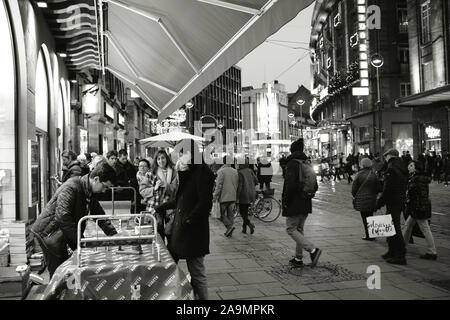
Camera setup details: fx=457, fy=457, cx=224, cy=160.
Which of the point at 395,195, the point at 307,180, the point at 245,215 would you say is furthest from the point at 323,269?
the point at 245,215

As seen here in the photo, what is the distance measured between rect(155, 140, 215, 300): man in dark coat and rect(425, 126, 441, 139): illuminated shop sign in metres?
30.4

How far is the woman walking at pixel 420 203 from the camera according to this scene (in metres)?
8.00

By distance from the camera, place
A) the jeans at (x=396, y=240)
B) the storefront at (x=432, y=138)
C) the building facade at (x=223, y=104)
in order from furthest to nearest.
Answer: the building facade at (x=223, y=104), the storefront at (x=432, y=138), the jeans at (x=396, y=240)

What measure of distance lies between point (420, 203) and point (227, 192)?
172 inches

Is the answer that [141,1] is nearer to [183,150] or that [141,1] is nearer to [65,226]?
[183,150]

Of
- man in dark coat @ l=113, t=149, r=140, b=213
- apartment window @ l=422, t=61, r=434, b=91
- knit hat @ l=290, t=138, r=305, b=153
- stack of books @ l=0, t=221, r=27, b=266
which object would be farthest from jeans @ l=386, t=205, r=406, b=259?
apartment window @ l=422, t=61, r=434, b=91

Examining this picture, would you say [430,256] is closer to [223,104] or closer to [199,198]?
[199,198]

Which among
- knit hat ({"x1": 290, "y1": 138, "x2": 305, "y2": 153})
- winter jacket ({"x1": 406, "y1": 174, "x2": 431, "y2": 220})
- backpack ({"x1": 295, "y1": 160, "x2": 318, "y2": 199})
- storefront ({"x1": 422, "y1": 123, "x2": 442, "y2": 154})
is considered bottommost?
winter jacket ({"x1": 406, "y1": 174, "x2": 431, "y2": 220})

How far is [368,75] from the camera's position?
43688 millimetres

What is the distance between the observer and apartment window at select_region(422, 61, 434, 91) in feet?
108

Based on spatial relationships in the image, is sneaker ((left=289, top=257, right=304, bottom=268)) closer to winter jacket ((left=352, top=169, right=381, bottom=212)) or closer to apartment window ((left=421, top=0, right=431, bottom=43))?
winter jacket ((left=352, top=169, right=381, bottom=212))

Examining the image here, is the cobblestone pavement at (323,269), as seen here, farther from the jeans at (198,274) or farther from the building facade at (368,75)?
the building facade at (368,75)

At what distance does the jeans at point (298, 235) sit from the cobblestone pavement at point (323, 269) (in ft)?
1.07

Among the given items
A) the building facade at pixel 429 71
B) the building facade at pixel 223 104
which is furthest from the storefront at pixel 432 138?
the building facade at pixel 223 104
